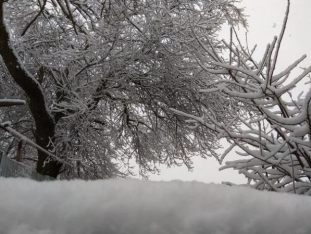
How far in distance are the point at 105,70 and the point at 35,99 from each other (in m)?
1.54

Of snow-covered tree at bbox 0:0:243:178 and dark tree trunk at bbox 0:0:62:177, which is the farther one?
snow-covered tree at bbox 0:0:243:178

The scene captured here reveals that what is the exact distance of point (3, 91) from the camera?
29.3ft

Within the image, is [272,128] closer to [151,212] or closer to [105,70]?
[151,212]

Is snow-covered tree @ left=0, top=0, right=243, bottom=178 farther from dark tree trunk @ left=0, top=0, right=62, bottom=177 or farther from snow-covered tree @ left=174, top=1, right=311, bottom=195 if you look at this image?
snow-covered tree @ left=174, top=1, right=311, bottom=195

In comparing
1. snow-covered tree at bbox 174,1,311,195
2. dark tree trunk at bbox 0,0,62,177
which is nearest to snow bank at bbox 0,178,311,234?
snow-covered tree at bbox 174,1,311,195

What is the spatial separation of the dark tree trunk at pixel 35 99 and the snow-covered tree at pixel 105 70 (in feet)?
0.06

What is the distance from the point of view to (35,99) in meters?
7.35

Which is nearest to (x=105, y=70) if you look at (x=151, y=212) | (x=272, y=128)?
(x=272, y=128)

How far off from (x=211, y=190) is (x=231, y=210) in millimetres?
71

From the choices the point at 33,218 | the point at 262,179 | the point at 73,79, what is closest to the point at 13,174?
the point at 73,79

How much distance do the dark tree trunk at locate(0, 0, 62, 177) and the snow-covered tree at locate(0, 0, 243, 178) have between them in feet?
0.06

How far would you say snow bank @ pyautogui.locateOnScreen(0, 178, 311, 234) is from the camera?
23.4 inches

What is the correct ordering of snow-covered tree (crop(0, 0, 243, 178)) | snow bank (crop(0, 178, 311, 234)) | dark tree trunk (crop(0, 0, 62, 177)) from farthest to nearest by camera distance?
snow-covered tree (crop(0, 0, 243, 178)) → dark tree trunk (crop(0, 0, 62, 177)) → snow bank (crop(0, 178, 311, 234))

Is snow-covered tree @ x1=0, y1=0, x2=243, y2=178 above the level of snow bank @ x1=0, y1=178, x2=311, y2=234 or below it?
above
